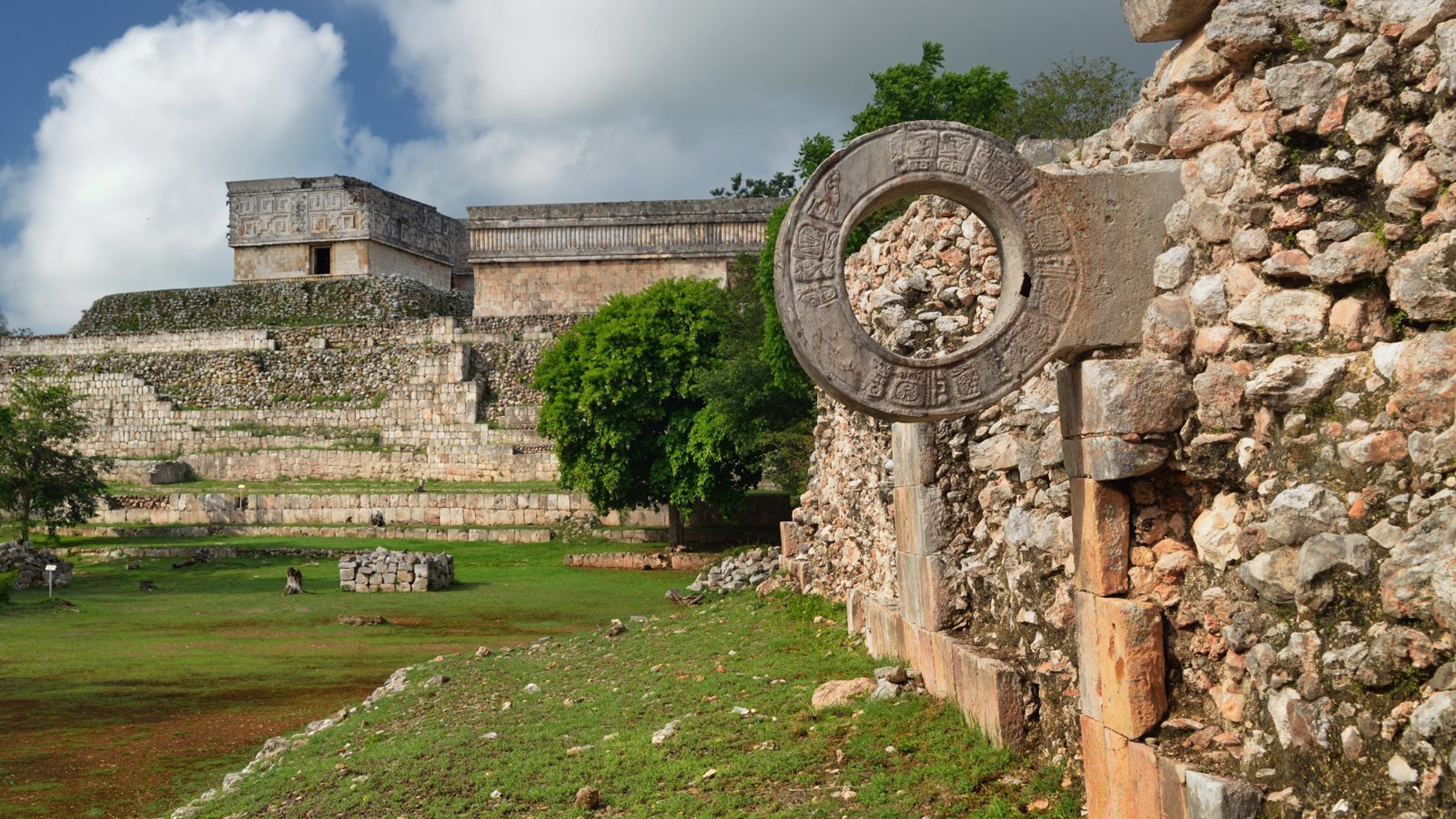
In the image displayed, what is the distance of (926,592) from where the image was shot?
24.3 ft

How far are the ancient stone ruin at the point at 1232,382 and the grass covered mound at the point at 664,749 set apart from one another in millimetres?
594

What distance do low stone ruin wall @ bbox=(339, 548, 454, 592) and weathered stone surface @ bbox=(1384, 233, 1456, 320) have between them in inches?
705

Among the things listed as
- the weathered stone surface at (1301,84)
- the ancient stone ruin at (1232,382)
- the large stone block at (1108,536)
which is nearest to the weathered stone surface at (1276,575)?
the ancient stone ruin at (1232,382)

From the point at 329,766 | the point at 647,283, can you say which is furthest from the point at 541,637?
the point at 647,283

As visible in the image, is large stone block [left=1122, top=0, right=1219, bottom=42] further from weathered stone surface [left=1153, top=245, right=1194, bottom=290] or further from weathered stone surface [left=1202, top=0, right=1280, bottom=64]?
weathered stone surface [left=1153, top=245, right=1194, bottom=290]

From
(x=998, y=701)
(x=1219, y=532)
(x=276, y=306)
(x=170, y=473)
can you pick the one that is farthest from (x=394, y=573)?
(x=276, y=306)

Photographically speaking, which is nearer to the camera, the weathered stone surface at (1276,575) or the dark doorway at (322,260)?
the weathered stone surface at (1276,575)

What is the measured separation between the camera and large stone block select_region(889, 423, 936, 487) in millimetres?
7484

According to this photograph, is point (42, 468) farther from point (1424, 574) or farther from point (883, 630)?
point (1424, 574)

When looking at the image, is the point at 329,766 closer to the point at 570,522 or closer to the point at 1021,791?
the point at 1021,791

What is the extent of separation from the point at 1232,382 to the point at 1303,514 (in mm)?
598

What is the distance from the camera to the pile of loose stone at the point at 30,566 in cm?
2120

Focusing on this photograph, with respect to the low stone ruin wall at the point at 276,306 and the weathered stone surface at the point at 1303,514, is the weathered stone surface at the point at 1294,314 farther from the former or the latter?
the low stone ruin wall at the point at 276,306

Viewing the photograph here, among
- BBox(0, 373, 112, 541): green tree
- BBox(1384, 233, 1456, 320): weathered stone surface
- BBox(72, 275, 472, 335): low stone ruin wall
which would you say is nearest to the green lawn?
BBox(0, 373, 112, 541): green tree
